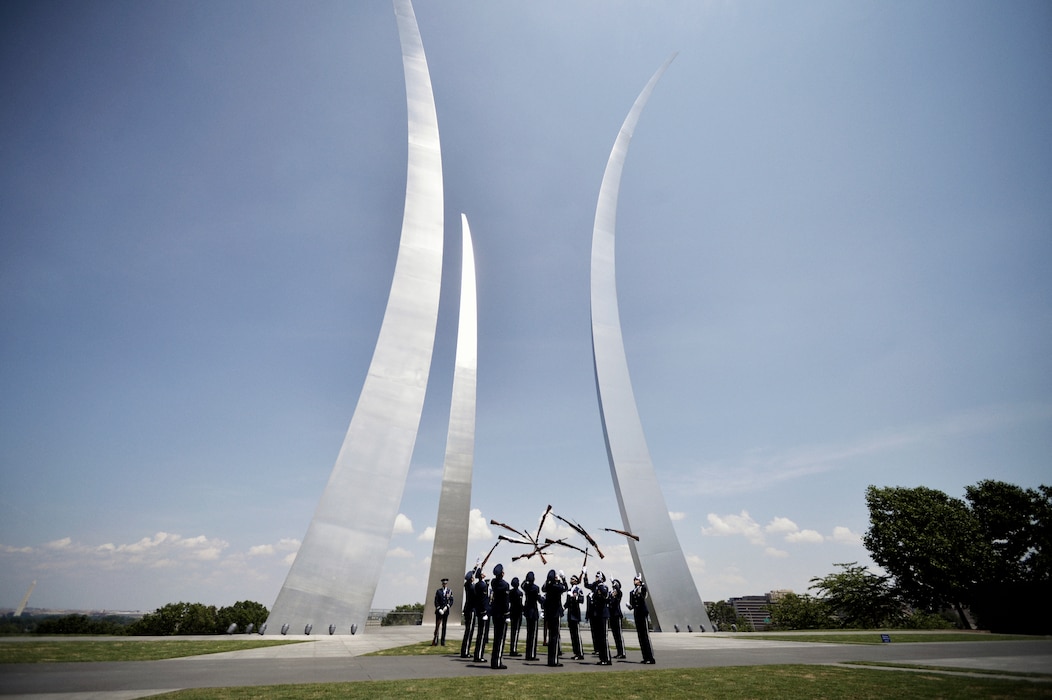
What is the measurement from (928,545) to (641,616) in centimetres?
2534

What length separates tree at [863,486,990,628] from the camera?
24.0 metres

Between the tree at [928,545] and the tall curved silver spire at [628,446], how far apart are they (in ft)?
54.7

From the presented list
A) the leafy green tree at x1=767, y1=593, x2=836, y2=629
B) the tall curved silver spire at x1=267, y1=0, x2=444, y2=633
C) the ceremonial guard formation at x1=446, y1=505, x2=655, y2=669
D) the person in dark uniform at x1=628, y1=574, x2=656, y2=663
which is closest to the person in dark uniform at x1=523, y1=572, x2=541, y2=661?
the ceremonial guard formation at x1=446, y1=505, x2=655, y2=669

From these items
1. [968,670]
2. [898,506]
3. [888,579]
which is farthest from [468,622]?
[888,579]

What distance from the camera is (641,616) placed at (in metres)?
8.43

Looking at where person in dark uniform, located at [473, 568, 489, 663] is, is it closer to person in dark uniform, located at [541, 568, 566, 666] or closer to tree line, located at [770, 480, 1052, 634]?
person in dark uniform, located at [541, 568, 566, 666]

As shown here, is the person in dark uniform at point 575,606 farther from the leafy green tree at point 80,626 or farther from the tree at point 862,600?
the tree at point 862,600

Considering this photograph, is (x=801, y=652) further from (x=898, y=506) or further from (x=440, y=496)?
(x=898, y=506)

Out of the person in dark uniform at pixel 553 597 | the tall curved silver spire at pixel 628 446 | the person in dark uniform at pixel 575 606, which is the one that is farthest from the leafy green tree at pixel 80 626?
the tall curved silver spire at pixel 628 446

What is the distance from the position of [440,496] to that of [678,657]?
37.9ft

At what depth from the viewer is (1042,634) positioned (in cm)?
1296

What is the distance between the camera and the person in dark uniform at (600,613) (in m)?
8.25

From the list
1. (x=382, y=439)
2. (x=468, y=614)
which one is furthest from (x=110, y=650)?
(x=382, y=439)

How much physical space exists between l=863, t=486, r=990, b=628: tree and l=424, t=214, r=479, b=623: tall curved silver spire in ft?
77.6
